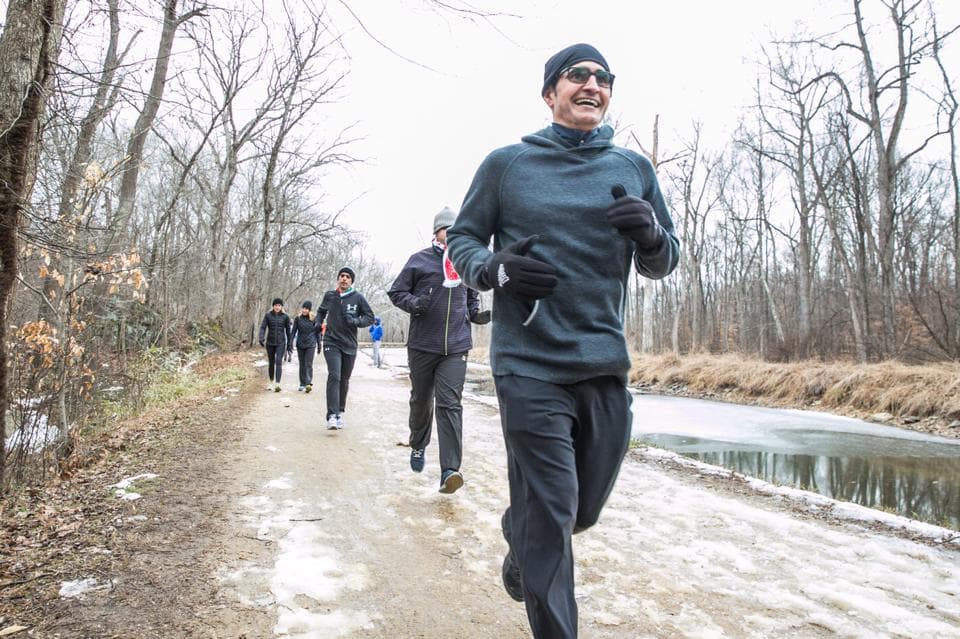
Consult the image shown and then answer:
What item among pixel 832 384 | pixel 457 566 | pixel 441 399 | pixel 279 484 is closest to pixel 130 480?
pixel 279 484

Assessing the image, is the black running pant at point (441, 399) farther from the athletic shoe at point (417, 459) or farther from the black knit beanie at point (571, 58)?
the black knit beanie at point (571, 58)

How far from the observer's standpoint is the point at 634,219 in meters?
1.90

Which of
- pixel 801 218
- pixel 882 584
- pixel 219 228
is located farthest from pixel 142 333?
pixel 801 218

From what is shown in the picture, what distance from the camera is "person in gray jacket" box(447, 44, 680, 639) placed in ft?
6.15

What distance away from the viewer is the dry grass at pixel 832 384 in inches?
478

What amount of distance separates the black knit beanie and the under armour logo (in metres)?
0.87

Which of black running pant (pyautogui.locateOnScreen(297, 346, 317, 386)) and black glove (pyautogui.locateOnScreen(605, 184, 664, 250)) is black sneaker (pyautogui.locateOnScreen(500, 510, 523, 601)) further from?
black running pant (pyautogui.locateOnScreen(297, 346, 317, 386))

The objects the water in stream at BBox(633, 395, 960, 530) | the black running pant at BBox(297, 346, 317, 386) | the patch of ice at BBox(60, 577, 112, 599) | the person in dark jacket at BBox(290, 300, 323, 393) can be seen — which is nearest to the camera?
the patch of ice at BBox(60, 577, 112, 599)

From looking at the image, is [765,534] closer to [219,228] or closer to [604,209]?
[604,209]

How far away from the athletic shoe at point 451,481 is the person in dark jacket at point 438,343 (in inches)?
3.8

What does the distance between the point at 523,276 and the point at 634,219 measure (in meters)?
→ 0.41

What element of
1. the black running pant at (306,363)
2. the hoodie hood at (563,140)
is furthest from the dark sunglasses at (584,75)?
the black running pant at (306,363)

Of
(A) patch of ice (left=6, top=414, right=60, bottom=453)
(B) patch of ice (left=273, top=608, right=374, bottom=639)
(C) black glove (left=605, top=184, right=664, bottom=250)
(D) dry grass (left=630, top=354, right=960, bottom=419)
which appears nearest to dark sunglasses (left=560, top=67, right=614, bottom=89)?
(C) black glove (left=605, top=184, right=664, bottom=250)

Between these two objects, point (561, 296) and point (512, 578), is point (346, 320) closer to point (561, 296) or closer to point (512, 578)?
point (512, 578)
